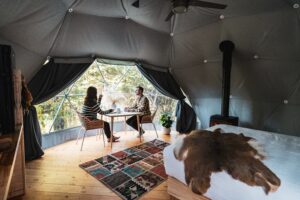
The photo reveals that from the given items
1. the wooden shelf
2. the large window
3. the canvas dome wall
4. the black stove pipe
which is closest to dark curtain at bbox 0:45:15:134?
the wooden shelf

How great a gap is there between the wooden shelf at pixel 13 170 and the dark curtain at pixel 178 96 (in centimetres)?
329

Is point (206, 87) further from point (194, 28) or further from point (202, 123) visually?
point (194, 28)

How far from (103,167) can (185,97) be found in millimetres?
3089

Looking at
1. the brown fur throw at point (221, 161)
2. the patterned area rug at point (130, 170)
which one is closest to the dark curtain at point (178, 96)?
the patterned area rug at point (130, 170)

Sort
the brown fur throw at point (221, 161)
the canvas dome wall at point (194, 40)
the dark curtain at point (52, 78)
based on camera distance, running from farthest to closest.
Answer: the dark curtain at point (52, 78)
the canvas dome wall at point (194, 40)
the brown fur throw at point (221, 161)

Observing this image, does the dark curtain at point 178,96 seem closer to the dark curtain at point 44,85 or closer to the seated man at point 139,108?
the seated man at point 139,108

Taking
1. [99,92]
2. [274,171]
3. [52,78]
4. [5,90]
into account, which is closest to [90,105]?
[52,78]

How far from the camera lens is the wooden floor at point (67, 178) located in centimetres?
214

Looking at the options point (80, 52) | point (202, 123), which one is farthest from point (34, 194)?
point (202, 123)

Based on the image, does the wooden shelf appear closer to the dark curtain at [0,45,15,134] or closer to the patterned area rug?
the dark curtain at [0,45,15,134]

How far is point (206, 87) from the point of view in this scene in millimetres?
4645

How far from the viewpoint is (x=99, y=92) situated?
4715 mm

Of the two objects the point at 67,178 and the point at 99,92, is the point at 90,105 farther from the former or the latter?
the point at 67,178

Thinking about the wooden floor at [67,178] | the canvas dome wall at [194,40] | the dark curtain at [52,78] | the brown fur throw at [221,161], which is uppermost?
the canvas dome wall at [194,40]
